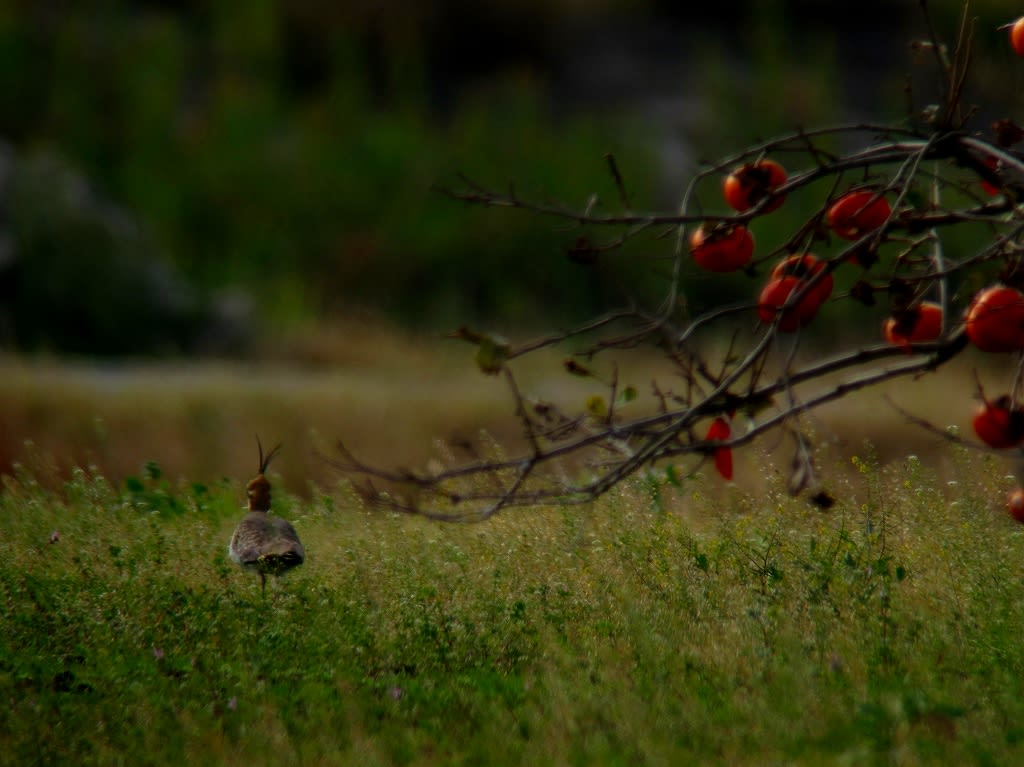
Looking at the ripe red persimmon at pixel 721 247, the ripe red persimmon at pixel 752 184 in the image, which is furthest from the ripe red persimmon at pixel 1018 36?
the ripe red persimmon at pixel 721 247

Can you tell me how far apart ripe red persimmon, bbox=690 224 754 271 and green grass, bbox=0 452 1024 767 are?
1.06 m

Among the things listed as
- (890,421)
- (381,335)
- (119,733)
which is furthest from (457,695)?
(381,335)

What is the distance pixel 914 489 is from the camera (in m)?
3.92

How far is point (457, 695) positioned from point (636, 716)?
1.79 feet

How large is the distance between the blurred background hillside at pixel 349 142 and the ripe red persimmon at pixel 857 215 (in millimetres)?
6163

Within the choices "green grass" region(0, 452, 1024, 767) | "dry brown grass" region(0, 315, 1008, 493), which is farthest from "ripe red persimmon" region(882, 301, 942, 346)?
"dry brown grass" region(0, 315, 1008, 493)

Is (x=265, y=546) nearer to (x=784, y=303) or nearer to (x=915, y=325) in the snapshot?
(x=784, y=303)

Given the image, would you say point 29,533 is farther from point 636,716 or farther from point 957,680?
point 957,680

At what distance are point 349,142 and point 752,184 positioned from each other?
13.1 m

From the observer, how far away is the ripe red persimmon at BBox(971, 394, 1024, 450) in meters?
2.66

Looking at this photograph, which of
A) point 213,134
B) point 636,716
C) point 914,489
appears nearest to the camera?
point 636,716

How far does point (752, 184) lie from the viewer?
289 cm

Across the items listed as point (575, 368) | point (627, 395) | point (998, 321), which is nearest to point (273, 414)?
point (627, 395)

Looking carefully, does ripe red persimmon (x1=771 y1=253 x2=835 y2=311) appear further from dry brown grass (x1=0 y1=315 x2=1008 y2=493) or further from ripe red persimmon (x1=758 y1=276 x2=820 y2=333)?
dry brown grass (x1=0 y1=315 x2=1008 y2=493)
